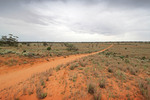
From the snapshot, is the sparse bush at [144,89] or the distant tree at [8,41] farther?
the distant tree at [8,41]

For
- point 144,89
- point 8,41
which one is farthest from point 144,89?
point 8,41

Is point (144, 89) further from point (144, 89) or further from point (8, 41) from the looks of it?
point (8, 41)

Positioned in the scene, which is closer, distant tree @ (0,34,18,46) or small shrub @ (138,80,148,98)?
small shrub @ (138,80,148,98)

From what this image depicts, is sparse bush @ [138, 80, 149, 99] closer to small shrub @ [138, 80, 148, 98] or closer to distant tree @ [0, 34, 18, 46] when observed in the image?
small shrub @ [138, 80, 148, 98]

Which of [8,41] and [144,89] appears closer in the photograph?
[144,89]

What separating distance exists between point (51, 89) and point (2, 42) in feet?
134

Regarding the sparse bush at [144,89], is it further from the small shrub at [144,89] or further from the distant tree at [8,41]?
the distant tree at [8,41]

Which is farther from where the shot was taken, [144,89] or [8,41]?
[8,41]

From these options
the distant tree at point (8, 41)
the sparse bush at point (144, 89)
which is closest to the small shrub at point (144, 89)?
the sparse bush at point (144, 89)

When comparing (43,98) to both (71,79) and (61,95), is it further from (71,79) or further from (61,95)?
(71,79)

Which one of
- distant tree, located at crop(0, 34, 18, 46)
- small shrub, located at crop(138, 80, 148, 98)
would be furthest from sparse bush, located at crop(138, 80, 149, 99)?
distant tree, located at crop(0, 34, 18, 46)

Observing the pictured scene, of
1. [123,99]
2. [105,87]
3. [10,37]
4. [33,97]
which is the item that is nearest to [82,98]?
[105,87]

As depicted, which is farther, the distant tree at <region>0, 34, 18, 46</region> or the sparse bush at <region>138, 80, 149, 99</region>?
the distant tree at <region>0, 34, 18, 46</region>

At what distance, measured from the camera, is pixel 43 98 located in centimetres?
382
